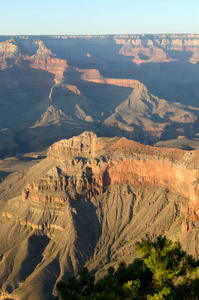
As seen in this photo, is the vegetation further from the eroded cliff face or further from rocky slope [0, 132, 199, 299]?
the eroded cliff face

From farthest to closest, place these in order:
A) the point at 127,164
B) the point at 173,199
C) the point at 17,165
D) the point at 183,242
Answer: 1. the point at 17,165
2. the point at 127,164
3. the point at 173,199
4. the point at 183,242

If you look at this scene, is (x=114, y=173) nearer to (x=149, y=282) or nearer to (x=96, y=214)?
(x=96, y=214)

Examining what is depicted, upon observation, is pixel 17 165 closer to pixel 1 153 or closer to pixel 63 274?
pixel 1 153

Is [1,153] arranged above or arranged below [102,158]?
below

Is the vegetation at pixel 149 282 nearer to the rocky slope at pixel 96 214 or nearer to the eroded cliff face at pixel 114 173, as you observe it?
the rocky slope at pixel 96 214

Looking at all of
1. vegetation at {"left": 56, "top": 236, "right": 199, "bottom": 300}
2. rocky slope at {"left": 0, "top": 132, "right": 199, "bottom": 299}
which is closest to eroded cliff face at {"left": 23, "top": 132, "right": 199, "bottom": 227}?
rocky slope at {"left": 0, "top": 132, "right": 199, "bottom": 299}

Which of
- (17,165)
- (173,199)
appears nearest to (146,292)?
(173,199)
